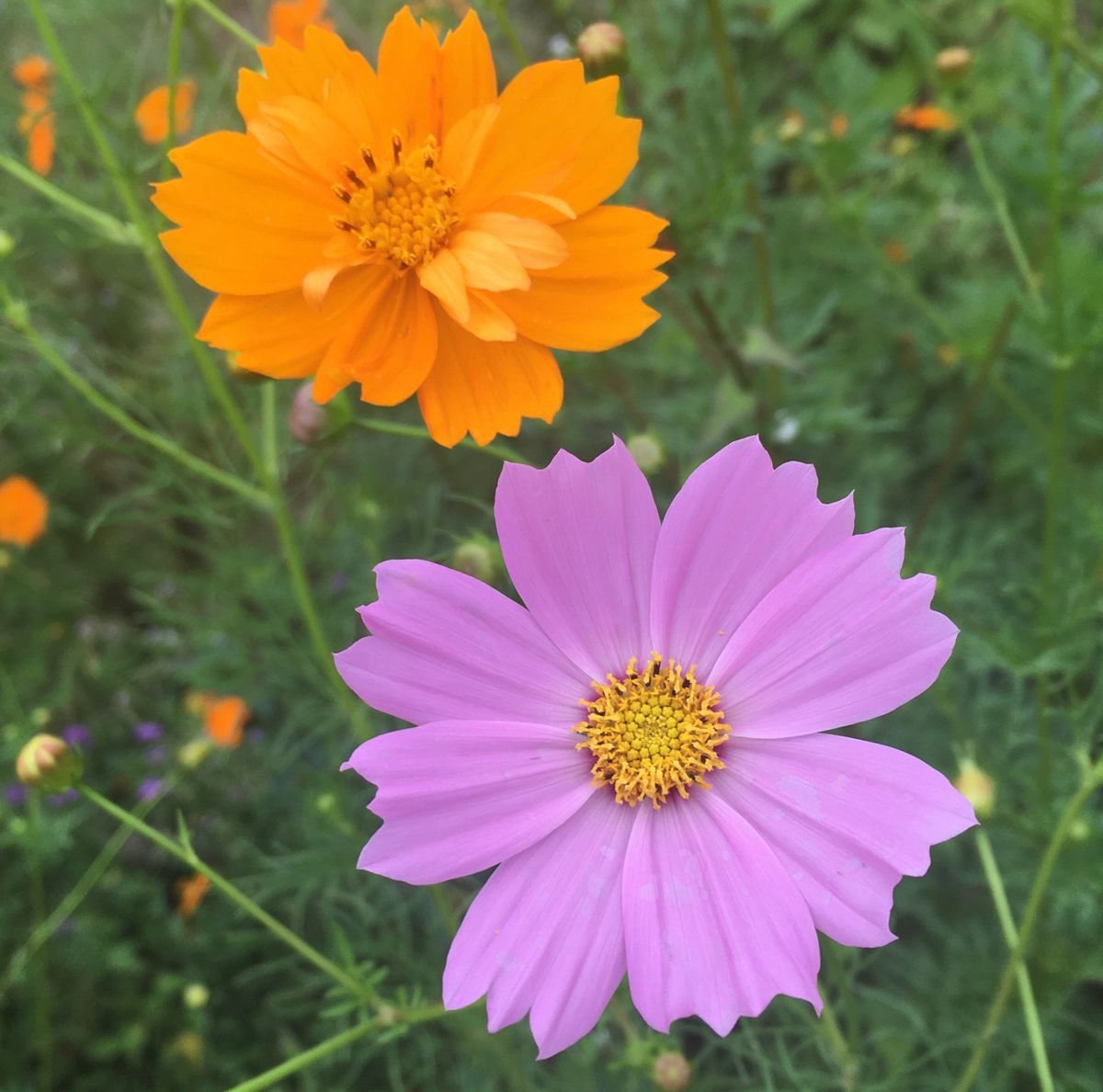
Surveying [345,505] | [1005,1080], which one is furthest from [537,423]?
[1005,1080]

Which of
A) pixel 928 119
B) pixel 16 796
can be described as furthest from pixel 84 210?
pixel 928 119

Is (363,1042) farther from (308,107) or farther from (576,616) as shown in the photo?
(308,107)

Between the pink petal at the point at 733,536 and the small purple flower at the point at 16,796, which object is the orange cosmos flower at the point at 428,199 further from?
the small purple flower at the point at 16,796

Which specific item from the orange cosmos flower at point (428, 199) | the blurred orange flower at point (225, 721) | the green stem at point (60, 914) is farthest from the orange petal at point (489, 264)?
the blurred orange flower at point (225, 721)

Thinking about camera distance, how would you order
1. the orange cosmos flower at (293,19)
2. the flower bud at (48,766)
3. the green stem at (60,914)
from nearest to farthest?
the flower bud at (48,766), the green stem at (60,914), the orange cosmos flower at (293,19)

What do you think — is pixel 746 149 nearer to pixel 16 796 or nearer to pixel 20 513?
pixel 20 513

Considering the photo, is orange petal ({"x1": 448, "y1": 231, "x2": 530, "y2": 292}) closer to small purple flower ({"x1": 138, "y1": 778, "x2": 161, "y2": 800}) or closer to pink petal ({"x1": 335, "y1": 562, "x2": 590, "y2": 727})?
pink petal ({"x1": 335, "y1": 562, "x2": 590, "y2": 727})
